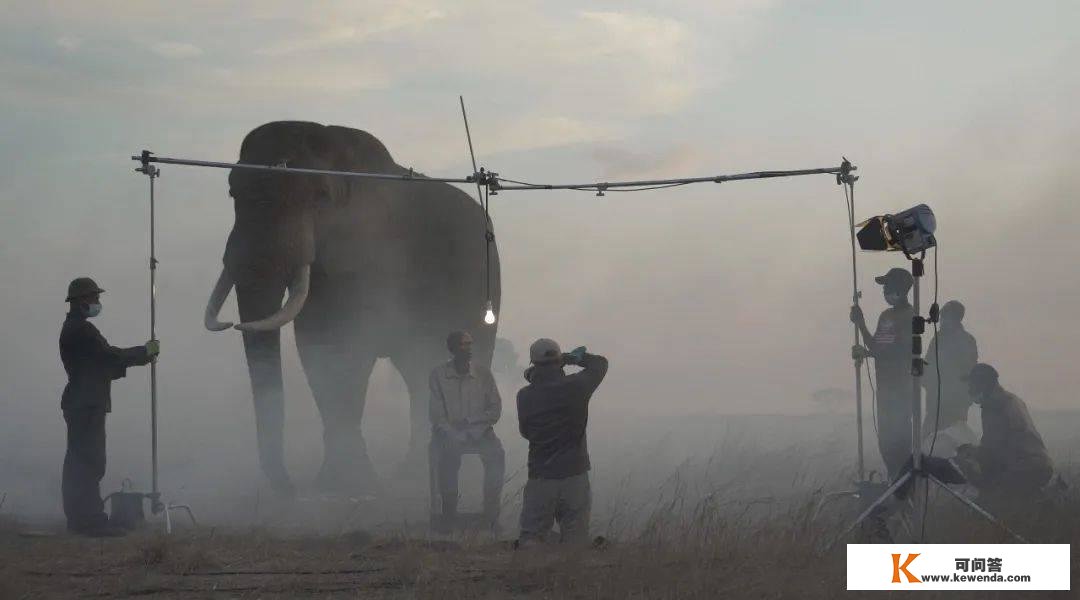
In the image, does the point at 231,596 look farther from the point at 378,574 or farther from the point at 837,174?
the point at 837,174

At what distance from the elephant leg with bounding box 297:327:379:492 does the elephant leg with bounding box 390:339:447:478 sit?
2.63ft

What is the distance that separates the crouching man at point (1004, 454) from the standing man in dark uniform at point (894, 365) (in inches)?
29.5

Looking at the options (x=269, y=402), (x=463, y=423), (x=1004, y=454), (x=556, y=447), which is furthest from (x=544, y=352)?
(x=269, y=402)

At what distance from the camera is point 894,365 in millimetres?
13555

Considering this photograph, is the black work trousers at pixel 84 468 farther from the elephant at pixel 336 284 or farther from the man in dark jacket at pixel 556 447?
the man in dark jacket at pixel 556 447

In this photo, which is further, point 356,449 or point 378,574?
point 356,449

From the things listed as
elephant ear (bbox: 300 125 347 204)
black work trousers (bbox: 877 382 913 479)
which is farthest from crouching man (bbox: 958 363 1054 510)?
elephant ear (bbox: 300 125 347 204)

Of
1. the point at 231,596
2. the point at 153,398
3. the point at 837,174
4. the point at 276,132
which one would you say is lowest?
the point at 231,596

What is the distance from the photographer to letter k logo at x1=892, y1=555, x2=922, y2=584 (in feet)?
30.2

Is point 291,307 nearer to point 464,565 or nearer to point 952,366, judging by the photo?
point 464,565

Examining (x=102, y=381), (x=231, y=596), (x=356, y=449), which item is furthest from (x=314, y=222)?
(x=231, y=596)

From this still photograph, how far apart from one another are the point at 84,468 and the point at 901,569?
25.9 ft

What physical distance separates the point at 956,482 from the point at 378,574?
4143 millimetres

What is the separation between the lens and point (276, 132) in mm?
17641
